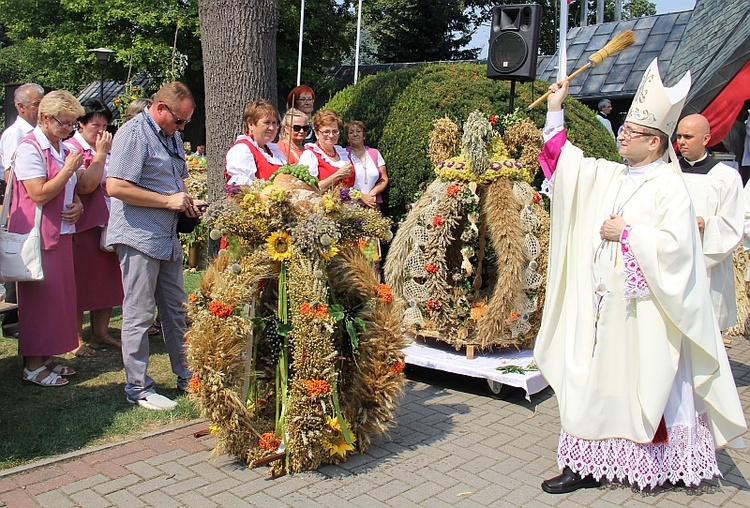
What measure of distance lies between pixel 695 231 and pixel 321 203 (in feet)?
6.45

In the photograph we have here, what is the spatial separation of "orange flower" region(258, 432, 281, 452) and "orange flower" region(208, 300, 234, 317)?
2.39 ft

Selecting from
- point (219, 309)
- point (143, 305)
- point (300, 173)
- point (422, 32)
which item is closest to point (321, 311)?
point (219, 309)

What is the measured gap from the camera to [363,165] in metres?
6.69

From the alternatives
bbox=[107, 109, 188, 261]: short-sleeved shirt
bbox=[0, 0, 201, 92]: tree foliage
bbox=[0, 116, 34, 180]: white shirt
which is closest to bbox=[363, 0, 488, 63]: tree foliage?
bbox=[0, 0, 201, 92]: tree foliage

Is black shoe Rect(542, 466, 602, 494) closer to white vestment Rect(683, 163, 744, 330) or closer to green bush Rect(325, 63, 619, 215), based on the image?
white vestment Rect(683, 163, 744, 330)

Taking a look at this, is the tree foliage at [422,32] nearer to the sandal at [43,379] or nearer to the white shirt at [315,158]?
the white shirt at [315,158]

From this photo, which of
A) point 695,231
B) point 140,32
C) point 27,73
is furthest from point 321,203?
point 27,73

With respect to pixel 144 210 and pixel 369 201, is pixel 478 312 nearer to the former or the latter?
pixel 369 201

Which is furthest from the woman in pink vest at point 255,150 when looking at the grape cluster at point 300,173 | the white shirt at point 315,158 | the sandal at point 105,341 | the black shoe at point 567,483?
the black shoe at point 567,483

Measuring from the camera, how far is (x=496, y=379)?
17.1 feet

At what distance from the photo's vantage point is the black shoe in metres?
3.80

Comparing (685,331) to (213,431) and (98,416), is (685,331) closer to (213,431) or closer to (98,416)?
(213,431)

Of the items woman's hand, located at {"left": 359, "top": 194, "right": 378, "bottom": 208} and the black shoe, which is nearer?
the black shoe

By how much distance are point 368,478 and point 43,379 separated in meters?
2.75
